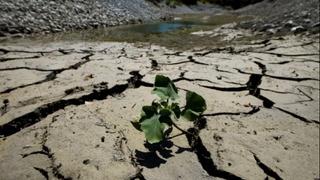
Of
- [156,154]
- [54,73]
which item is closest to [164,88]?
[156,154]

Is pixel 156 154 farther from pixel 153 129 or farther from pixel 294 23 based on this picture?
pixel 294 23

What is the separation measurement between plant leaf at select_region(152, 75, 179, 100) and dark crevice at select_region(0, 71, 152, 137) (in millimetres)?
693

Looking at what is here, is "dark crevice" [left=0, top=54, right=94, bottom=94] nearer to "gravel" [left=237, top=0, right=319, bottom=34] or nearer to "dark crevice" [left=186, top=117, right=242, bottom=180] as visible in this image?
"dark crevice" [left=186, top=117, right=242, bottom=180]

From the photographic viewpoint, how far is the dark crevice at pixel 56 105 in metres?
2.18

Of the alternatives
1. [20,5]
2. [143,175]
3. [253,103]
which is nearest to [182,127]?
[143,175]

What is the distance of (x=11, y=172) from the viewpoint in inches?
A: 68.8

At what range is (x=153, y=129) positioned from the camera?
6.40 ft

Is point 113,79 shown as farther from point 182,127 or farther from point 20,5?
point 20,5

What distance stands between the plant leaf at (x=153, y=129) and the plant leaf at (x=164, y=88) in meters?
0.16

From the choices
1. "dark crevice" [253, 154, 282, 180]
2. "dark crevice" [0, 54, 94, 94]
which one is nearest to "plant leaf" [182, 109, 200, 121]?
"dark crevice" [253, 154, 282, 180]

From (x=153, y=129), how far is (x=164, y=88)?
0.88 ft

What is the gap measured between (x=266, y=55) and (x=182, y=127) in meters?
2.39

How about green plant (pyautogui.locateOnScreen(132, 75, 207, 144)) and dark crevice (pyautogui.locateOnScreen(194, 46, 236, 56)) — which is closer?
green plant (pyautogui.locateOnScreen(132, 75, 207, 144))

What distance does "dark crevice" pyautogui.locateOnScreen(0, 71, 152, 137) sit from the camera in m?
2.18
